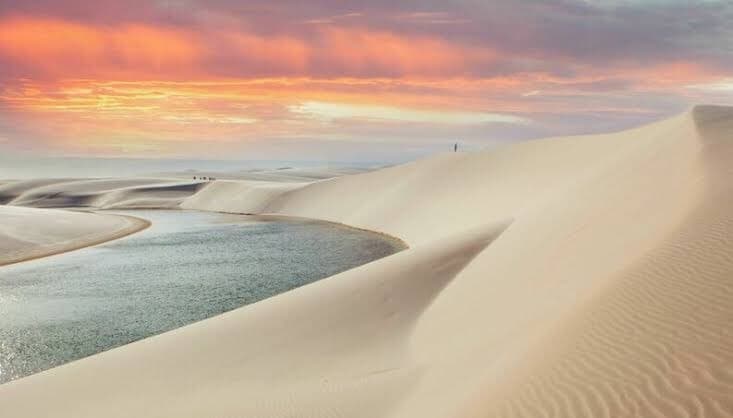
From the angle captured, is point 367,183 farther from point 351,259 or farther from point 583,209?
point 583,209

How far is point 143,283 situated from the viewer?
21.2 metres

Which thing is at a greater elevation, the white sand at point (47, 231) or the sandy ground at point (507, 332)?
the sandy ground at point (507, 332)

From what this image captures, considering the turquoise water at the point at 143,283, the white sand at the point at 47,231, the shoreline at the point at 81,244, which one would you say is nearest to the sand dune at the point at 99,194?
the shoreline at the point at 81,244

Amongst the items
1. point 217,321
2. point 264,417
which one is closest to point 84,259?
point 217,321

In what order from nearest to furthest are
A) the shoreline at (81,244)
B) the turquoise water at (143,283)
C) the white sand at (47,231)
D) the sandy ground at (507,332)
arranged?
the sandy ground at (507,332), the turquoise water at (143,283), the shoreline at (81,244), the white sand at (47,231)

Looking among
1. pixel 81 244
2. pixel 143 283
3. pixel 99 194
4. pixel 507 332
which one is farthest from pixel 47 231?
pixel 99 194

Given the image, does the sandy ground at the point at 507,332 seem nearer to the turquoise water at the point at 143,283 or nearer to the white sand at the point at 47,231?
the turquoise water at the point at 143,283

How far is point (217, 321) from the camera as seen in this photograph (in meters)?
12.9

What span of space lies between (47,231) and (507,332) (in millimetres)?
33904

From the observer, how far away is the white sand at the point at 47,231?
29.1 m

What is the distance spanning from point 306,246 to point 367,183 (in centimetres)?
2119

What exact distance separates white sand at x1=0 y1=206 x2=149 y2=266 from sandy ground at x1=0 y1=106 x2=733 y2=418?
2029 cm

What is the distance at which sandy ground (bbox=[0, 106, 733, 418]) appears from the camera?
499cm

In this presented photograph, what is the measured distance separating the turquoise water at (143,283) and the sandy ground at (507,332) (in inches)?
120
